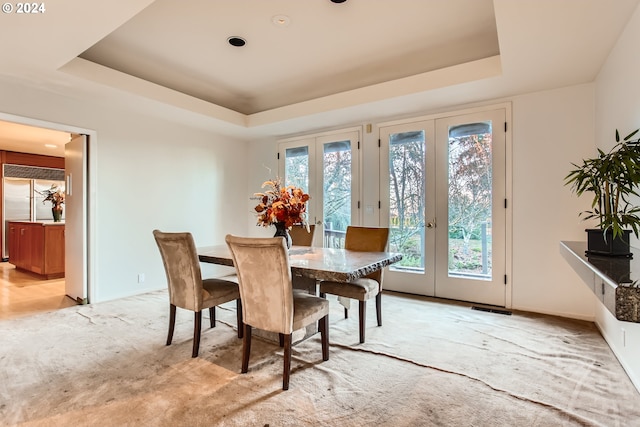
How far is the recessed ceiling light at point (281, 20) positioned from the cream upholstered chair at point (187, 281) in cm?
190

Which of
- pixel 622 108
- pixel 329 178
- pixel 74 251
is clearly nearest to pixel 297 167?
pixel 329 178

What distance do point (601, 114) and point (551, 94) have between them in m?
0.54

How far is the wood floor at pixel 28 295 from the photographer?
3488mm

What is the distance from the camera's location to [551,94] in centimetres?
323

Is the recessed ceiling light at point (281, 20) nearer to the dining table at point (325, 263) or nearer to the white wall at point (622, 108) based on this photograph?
the dining table at point (325, 263)

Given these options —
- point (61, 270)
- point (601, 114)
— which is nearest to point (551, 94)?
point (601, 114)

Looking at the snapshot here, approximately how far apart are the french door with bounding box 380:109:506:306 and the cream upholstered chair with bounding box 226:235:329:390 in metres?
2.23

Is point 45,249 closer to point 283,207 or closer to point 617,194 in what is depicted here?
point 283,207

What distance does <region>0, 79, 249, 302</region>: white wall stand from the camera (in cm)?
357

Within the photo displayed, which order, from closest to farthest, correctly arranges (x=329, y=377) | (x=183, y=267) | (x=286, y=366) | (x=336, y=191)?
(x=286, y=366) → (x=329, y=377) → (x=183, y=267) → (x=336, y=191)

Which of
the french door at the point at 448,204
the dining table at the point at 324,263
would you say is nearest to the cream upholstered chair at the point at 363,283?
the dining table at the point at 324,263

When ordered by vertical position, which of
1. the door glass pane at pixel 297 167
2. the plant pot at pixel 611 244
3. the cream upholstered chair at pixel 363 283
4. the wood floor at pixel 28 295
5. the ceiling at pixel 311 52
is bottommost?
the wood floor at pixel 28 295

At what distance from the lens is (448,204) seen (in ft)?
12.4

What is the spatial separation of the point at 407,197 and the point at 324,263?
2.17 m
